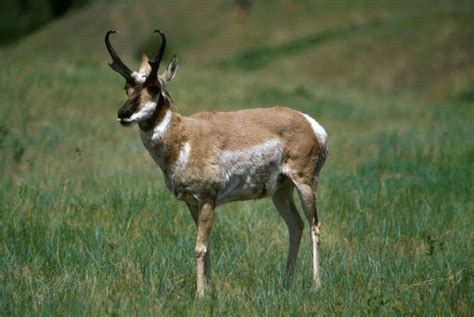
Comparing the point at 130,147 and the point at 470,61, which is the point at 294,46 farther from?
the point at 130,147

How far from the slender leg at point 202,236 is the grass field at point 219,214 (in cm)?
13

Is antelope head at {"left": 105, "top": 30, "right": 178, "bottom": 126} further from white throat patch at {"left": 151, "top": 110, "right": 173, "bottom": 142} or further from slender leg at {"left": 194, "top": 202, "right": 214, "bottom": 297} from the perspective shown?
slender leg at {"left": 194, "top": 202, "right": 214, "bottom": 297}

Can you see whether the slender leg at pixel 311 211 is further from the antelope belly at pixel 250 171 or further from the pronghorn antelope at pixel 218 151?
the antelope belly at pixel 250 171

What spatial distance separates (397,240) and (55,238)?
324 centimetres

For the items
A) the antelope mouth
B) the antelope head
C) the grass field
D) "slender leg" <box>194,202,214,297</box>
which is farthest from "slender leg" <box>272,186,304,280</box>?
the antelope mouth

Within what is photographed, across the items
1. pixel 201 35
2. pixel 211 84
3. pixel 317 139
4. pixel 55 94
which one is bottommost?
pixel 201 35

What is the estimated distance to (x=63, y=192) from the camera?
832 centimetres

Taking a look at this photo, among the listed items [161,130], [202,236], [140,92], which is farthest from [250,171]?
[140,92]

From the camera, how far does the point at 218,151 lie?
6.14m

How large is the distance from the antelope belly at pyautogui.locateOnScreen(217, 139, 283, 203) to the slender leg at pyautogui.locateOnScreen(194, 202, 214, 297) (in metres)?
0.16

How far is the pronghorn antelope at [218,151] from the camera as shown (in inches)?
230

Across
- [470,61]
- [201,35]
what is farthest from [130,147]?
[201,35]

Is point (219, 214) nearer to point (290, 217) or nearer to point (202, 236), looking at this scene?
point (290, 217)

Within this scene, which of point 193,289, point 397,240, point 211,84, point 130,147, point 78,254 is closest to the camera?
point 193,289
